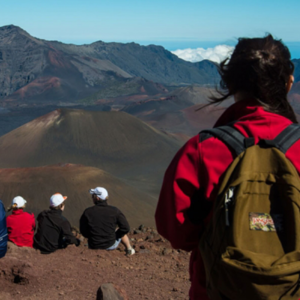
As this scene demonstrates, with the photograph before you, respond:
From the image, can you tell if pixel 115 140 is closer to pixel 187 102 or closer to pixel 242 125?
pixel 242 125

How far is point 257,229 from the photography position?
1.69 m

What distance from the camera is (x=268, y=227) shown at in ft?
5.57

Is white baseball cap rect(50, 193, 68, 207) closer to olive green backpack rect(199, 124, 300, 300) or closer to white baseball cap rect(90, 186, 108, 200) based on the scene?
white baseball cap rect(90, 186, 108, 200)

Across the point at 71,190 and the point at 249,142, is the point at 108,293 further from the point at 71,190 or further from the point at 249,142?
the point at 71,190

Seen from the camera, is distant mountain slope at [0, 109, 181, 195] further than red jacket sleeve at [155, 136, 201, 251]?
Yes

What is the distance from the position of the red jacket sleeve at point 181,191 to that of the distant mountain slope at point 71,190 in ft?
45.3

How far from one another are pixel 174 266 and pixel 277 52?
440cm

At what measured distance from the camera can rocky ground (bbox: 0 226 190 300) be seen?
4449 millimetres

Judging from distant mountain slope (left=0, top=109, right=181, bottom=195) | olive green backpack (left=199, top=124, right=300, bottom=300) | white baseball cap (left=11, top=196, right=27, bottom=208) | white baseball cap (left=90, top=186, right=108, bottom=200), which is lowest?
distant mountain slope (left=0, top=109, right=181, bottom=195)

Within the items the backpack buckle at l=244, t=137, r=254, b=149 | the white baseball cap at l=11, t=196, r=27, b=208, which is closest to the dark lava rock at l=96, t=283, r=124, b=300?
the backpack buckle at l=244, t=137, r=254, b=149

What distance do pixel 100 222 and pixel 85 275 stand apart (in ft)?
3.83

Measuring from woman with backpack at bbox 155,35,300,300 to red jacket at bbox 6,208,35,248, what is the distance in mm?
4641

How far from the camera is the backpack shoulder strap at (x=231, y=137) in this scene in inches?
71.3

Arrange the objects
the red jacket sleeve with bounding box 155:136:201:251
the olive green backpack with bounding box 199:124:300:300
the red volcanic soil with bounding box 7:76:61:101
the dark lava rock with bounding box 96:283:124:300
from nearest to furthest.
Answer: the olive green backpack with bounding box 199:124:300:300
the red jacket sleeve with bounding box 155:136:201:251
the dark lava rock with bounding box 96:283:124:300
the red volcanic soil with bounding box 7:76:61:101
